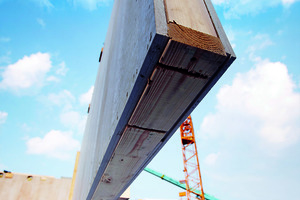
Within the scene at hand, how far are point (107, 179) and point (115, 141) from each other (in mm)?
664

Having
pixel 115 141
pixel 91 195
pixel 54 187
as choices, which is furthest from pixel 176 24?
pixel 54 187

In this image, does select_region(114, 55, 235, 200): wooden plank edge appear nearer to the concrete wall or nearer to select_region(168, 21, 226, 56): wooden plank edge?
select_region(168, 21, 226, 56): wooden plank edge

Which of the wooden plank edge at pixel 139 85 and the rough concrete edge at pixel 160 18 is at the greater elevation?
the rough concrete edge at pixel 160 18

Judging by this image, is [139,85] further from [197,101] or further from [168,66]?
[197,101]

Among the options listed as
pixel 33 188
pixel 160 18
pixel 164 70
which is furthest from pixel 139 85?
pixel 33 188

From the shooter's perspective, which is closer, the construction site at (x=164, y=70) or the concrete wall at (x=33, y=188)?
the construction site at (x=164, y=70)

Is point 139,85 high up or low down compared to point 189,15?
down

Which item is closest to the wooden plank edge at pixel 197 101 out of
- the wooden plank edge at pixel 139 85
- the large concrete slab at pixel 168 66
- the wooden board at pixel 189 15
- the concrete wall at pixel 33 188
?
the large concrete slab at pixel 168 66

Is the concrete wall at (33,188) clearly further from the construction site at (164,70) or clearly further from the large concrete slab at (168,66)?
the large concrete slab at (168,66)

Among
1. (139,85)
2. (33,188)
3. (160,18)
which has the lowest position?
(139,85)

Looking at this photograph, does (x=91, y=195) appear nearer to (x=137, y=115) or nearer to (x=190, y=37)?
(x=137, y=115)

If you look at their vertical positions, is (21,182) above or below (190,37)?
above

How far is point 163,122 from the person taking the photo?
947 mm

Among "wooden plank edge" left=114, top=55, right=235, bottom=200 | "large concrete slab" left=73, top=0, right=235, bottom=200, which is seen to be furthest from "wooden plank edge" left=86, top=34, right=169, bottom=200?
"wooden plank edge" left=114, top=55, right=235, bottom=200
